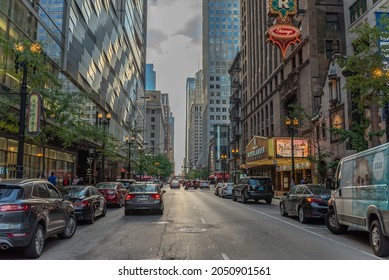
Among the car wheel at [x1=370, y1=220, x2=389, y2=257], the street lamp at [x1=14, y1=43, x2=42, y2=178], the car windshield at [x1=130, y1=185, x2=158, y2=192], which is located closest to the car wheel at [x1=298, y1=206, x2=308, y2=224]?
the car wheel at [x1=370, y1=220, x2=389, y2=257]

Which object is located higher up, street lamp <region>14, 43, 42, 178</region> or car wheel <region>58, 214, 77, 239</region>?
street lamp <region>14, 43, 42, 178</region>

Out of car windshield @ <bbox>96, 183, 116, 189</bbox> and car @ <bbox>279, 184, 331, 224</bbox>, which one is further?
car windshield @ <bbox>96, 183, 116, 189</bbox>

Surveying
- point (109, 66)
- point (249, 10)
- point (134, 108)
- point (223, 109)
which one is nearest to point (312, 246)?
point (109, 66)

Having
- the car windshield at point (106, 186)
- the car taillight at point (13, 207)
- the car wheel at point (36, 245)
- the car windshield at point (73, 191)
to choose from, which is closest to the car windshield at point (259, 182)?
the car windshield at point (106, 186)

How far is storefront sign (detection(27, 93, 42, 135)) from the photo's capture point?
16.6 m

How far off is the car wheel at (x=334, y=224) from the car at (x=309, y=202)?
1.94 metres

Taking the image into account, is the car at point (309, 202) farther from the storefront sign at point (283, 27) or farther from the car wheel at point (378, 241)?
the storefront sign at point (283, 27)

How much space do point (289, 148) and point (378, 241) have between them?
29.1 metres

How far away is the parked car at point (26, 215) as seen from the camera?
26.6 ft

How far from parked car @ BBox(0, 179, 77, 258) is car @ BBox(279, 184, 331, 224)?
32.5ft

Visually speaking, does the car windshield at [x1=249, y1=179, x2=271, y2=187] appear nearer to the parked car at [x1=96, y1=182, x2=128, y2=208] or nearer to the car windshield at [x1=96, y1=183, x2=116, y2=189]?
the parked car at [x1=96, y1=182, x2=128, y2=208]

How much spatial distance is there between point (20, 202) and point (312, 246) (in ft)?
24.8

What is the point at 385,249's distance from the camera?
8633 mm

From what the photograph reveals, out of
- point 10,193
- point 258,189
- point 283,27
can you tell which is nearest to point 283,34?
point 283,27
